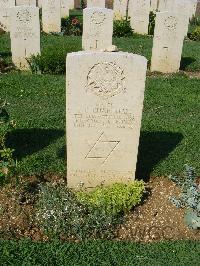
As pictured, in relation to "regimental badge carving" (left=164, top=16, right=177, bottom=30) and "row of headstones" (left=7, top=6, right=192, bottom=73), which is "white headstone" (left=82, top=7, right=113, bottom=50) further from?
"regimental badge carving" (left=164, top=16, right=177, bottom=30)

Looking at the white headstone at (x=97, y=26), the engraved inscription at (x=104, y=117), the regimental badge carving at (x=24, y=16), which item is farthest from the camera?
the white headstone at (x=97, y=26)

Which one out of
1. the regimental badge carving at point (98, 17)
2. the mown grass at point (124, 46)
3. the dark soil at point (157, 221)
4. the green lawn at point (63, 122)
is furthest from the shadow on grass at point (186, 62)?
the dark soil at point (157, 221)

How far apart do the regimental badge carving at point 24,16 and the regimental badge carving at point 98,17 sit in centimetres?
166

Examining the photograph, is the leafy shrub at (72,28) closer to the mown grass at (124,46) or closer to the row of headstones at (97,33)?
the mown grass at (124,46)

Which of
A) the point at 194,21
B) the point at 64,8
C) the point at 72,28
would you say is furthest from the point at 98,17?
the point at 194,21

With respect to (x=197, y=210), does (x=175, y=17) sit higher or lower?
higher

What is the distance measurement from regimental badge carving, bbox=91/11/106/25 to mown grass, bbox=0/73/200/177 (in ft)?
6.62

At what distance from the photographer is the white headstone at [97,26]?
10844 mm

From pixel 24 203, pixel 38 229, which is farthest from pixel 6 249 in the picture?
pixel 24 203

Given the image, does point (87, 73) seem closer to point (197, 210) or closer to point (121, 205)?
point (121, 205)

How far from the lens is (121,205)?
A: 5.03m

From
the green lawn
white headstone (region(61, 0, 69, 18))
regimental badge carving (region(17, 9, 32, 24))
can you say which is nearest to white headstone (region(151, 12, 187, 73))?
the green lawn

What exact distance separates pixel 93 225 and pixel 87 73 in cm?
173

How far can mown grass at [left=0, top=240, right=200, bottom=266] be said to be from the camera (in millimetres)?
4211
